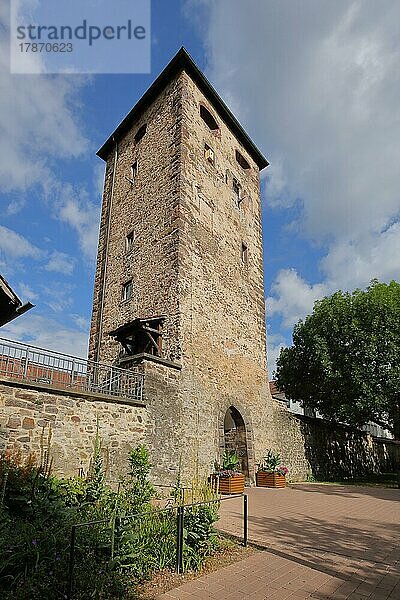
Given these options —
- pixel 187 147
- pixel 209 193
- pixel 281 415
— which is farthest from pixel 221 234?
pixel 281 415

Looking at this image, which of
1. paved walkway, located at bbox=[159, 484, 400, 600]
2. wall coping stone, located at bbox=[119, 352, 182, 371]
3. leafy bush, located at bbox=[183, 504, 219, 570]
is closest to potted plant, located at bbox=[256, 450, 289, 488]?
paved walkway, located at bbox=[159, 484, 400, 600]

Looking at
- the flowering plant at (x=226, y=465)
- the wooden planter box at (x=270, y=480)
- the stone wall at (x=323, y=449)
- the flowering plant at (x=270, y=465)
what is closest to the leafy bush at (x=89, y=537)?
the flowering plant at (x=226, y=465)

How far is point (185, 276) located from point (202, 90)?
33.8 ft

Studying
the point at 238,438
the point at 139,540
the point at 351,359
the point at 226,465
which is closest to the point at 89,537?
the point at 139,540

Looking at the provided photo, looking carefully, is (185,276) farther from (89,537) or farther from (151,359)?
(89,537)

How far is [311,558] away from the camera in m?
5.29

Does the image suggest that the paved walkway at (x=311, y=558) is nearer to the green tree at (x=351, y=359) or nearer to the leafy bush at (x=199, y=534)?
the leafy bush at (x=199, y=534)

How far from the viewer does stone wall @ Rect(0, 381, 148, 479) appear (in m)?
7.72

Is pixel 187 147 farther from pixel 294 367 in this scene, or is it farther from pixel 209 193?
pixel 294 367

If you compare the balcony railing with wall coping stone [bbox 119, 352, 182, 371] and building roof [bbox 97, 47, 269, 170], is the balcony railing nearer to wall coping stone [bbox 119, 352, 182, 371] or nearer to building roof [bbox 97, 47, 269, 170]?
wall coping stone [bbox 119, 352, 182, 371]

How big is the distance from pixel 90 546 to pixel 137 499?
3.97 ft

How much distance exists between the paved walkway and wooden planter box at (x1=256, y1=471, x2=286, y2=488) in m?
4.38

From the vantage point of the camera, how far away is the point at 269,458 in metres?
14.9

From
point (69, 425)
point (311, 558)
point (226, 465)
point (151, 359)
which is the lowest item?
point (311, 558)
